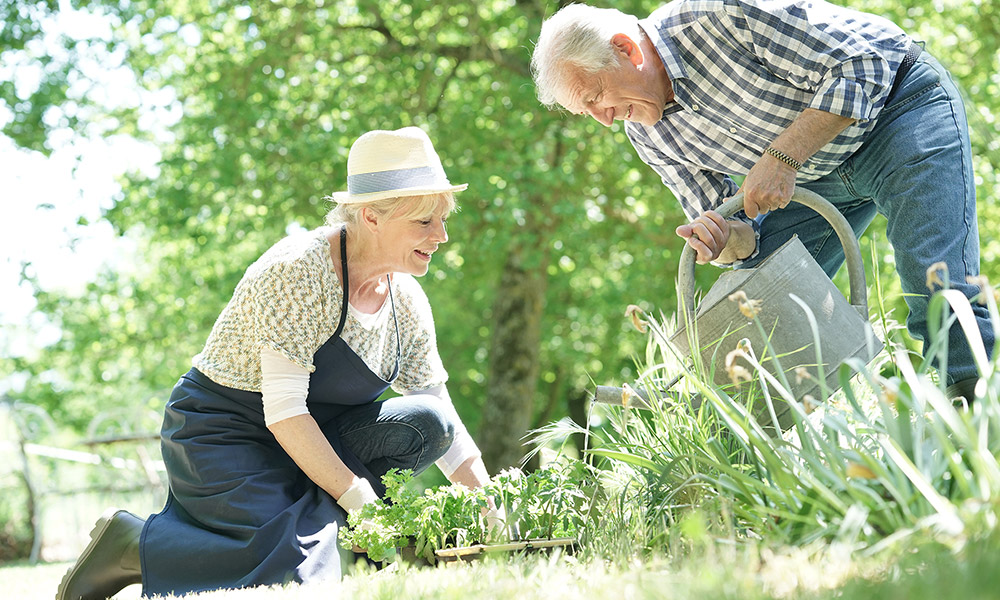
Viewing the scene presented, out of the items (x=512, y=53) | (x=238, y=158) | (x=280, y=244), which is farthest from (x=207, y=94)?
(x=280, y=244)

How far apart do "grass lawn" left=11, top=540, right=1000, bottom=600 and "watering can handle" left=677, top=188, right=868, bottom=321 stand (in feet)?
2.24

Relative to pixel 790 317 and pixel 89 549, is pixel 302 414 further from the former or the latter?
pixel 790 317

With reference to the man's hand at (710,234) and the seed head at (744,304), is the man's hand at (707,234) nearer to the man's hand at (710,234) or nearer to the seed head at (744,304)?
the man's hand at (710,234)

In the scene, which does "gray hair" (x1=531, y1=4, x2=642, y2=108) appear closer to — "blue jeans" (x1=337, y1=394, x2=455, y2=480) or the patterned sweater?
the patterned sweater

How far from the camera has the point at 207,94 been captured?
7109 mm

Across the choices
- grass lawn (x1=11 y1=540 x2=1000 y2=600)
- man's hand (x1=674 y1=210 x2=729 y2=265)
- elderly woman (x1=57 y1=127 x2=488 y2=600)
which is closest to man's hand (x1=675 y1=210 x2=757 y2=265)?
man's hand (x1=674 y1=210 x2=729 y2=265)

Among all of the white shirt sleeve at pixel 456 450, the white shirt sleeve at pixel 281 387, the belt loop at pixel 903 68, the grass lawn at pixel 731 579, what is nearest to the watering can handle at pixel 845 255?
the belt loop at pixel 903 68

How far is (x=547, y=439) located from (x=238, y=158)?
5.48 m

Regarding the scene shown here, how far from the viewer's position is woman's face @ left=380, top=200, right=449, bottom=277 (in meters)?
2.54

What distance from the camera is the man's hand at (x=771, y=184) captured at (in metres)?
2.02

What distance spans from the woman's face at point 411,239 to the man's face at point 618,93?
0.50m

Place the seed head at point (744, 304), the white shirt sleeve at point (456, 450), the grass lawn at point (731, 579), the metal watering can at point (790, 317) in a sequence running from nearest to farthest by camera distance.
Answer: the grass lawn at point (731, 579), the seed head at point (744, 304), the metal watering can at point (790, 317), the white shirt sleeve at point (456, 450)

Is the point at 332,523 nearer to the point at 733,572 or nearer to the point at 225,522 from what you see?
the point at 225,522

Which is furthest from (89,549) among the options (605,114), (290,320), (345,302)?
(605,114)
